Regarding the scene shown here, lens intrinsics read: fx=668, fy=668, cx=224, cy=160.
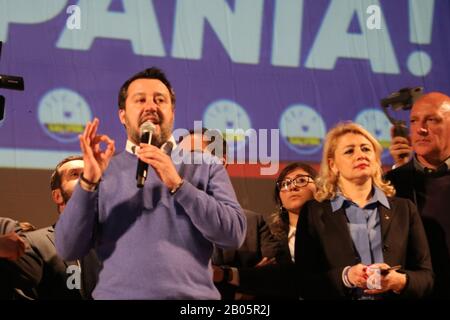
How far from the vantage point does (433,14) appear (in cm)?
392

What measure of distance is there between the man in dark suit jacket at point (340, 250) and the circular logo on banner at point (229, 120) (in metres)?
0.66

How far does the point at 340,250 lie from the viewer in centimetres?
289

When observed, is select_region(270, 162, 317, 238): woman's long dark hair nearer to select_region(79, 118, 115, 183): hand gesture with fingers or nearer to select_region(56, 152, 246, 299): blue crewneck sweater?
select_region(56, 152, 246, 299): blue crewneck sweater

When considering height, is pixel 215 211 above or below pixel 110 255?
above

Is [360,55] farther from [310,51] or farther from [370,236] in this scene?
[370,236]

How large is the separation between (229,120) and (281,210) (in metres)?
0.54

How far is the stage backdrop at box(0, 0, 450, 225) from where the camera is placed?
3264 mm

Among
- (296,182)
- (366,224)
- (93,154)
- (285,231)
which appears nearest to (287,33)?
(296,182)

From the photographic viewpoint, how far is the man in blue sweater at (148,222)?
2354mm

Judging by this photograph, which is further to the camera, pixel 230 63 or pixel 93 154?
pixel 230 63

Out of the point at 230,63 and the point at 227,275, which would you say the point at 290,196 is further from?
the point at 230,63

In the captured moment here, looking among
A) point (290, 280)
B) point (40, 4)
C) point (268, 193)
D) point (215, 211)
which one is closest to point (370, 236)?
point (290, 280)

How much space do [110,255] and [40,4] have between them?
154 centimetres

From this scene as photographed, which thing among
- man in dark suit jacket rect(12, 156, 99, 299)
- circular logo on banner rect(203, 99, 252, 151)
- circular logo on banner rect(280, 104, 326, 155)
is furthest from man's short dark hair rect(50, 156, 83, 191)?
circular logo on banner rect(280, 104, 326, 155)
